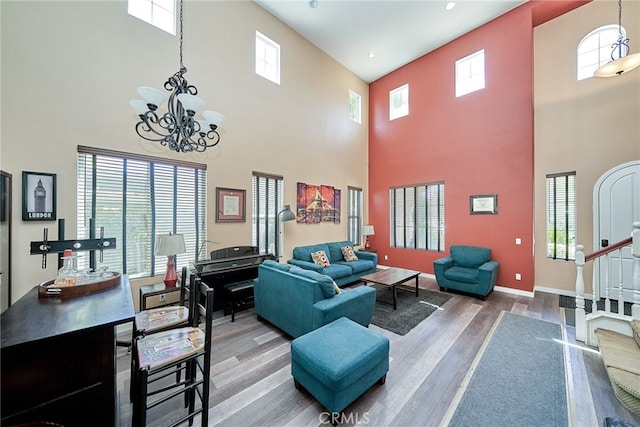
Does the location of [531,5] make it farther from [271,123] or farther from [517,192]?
[271,123]

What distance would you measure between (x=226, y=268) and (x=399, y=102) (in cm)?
607

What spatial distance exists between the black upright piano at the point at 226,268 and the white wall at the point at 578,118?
5.65 metres

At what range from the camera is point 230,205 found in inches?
161

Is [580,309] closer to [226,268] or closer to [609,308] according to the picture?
[609,308]

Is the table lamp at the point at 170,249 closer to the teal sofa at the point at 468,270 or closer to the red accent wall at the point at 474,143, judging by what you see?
the teal sofa at the point at 468,270

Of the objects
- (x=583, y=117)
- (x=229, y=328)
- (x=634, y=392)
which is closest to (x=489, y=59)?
(x=583, y=117)

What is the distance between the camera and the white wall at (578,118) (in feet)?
13.0

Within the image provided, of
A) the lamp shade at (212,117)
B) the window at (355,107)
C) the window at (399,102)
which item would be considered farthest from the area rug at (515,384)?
the window at (355,107)

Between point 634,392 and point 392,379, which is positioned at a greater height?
point 634,392

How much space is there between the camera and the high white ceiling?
4.45m

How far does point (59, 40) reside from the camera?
8.80 ft

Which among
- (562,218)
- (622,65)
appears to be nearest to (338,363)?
(622,65)

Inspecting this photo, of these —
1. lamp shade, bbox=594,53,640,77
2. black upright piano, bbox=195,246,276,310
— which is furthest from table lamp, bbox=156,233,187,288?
lamp shade, bbox=594,53,640,77

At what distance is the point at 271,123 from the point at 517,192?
16.4 ft
